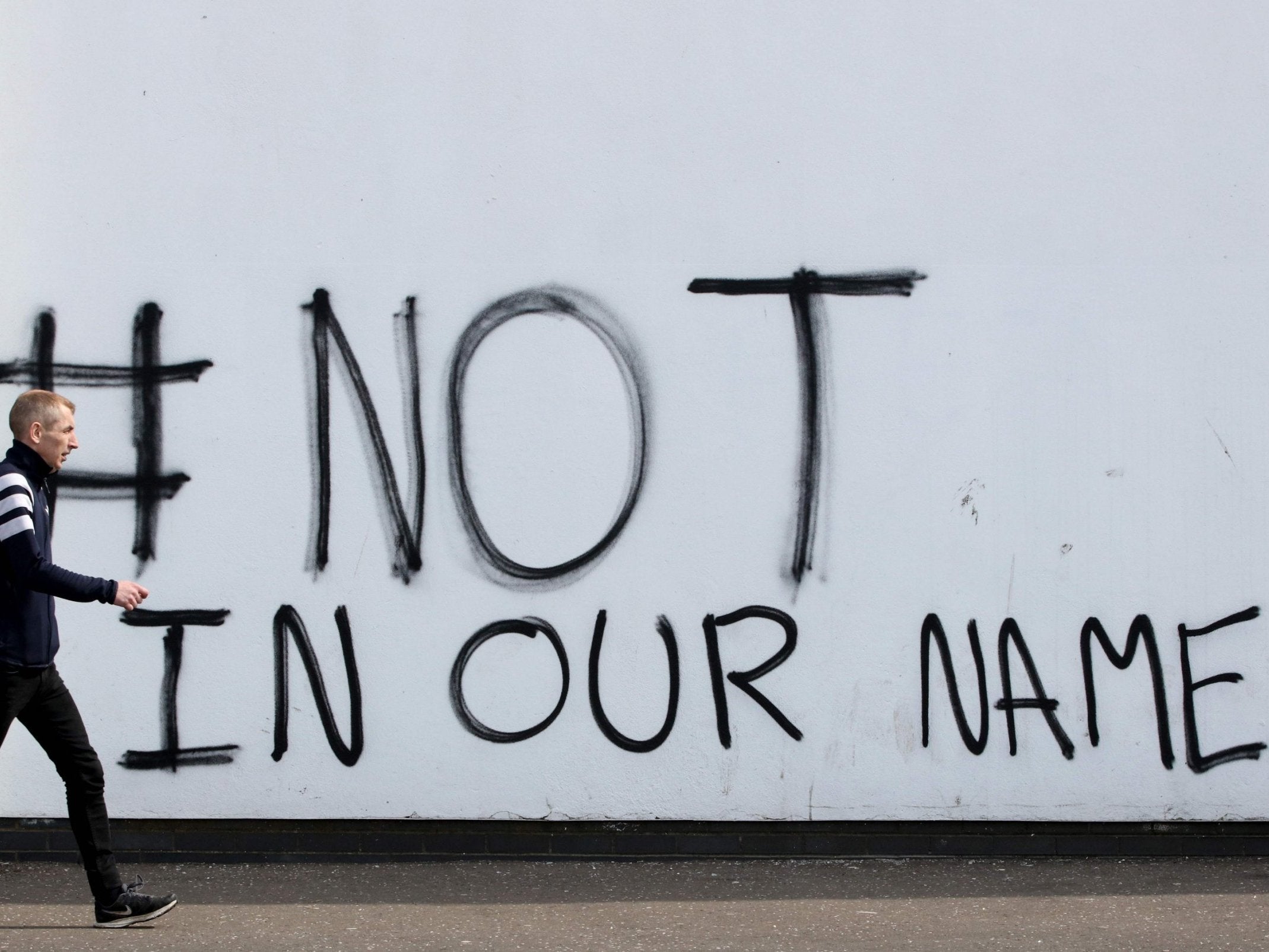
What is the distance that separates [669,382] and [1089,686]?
69.1 inches

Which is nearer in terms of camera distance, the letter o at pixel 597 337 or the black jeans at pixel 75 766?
the black jeans at pixel 75 766

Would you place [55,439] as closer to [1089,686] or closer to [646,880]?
[646,880]

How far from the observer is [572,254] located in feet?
14.4

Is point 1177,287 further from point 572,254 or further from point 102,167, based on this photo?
point 102,167

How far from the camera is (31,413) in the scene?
3.58 meters

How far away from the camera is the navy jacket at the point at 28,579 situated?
11.3 ft

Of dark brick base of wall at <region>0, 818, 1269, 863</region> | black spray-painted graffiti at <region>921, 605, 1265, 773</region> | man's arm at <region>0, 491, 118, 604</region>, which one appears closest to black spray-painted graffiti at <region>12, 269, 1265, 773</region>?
black spray-painted graffiti at <region>921, 605, 1265, 773</region>

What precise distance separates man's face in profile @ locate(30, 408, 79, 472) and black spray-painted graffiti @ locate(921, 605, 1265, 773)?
108 inches

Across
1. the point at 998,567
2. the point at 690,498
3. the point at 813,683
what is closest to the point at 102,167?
the point at 690,498

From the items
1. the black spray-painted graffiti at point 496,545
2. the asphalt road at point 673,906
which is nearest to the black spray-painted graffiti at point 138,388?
the black spray-painted graffiti at point 496,545

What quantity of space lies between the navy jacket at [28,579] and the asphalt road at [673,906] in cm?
83

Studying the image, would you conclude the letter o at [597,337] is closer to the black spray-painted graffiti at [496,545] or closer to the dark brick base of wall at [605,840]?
the black spray-painted graffiti at [496,545]

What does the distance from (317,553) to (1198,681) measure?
3022 mm

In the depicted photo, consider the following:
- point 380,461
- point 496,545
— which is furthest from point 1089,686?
point 380,461
